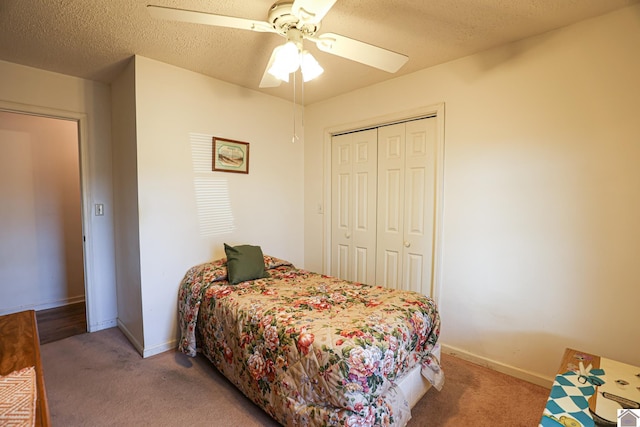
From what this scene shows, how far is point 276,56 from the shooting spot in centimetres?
156

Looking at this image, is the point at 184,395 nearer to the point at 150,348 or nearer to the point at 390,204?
the point at 150,348

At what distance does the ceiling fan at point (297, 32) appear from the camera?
1325mm

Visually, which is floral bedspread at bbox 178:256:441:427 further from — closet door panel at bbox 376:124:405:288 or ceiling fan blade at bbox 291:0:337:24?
ceiling fan blade at bbox 291:0:337:24

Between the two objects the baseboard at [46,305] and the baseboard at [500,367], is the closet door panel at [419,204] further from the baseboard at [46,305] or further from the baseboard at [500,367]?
the baseboard at [46,305]

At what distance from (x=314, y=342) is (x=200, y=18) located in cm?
163

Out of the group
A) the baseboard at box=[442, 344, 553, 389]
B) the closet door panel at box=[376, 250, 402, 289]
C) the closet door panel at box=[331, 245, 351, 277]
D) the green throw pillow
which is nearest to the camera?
the baseboard at box=[442, 344, 553, 389]

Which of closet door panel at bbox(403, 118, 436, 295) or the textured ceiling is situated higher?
the textured ceiling

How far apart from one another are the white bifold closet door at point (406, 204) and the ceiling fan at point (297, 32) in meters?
1.03

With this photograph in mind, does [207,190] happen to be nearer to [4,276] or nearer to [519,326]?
[4,276]

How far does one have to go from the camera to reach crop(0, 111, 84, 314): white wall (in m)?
3.10

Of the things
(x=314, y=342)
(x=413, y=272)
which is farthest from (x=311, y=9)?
(x=413, y=272)

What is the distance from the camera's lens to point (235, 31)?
Answer: 1.98m

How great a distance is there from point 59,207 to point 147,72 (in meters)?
2.28

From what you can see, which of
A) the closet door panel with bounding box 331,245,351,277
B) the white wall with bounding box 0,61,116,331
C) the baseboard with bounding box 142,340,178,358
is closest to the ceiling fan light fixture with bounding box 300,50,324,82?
the closet door panel with bounding box 331,245,351,277
